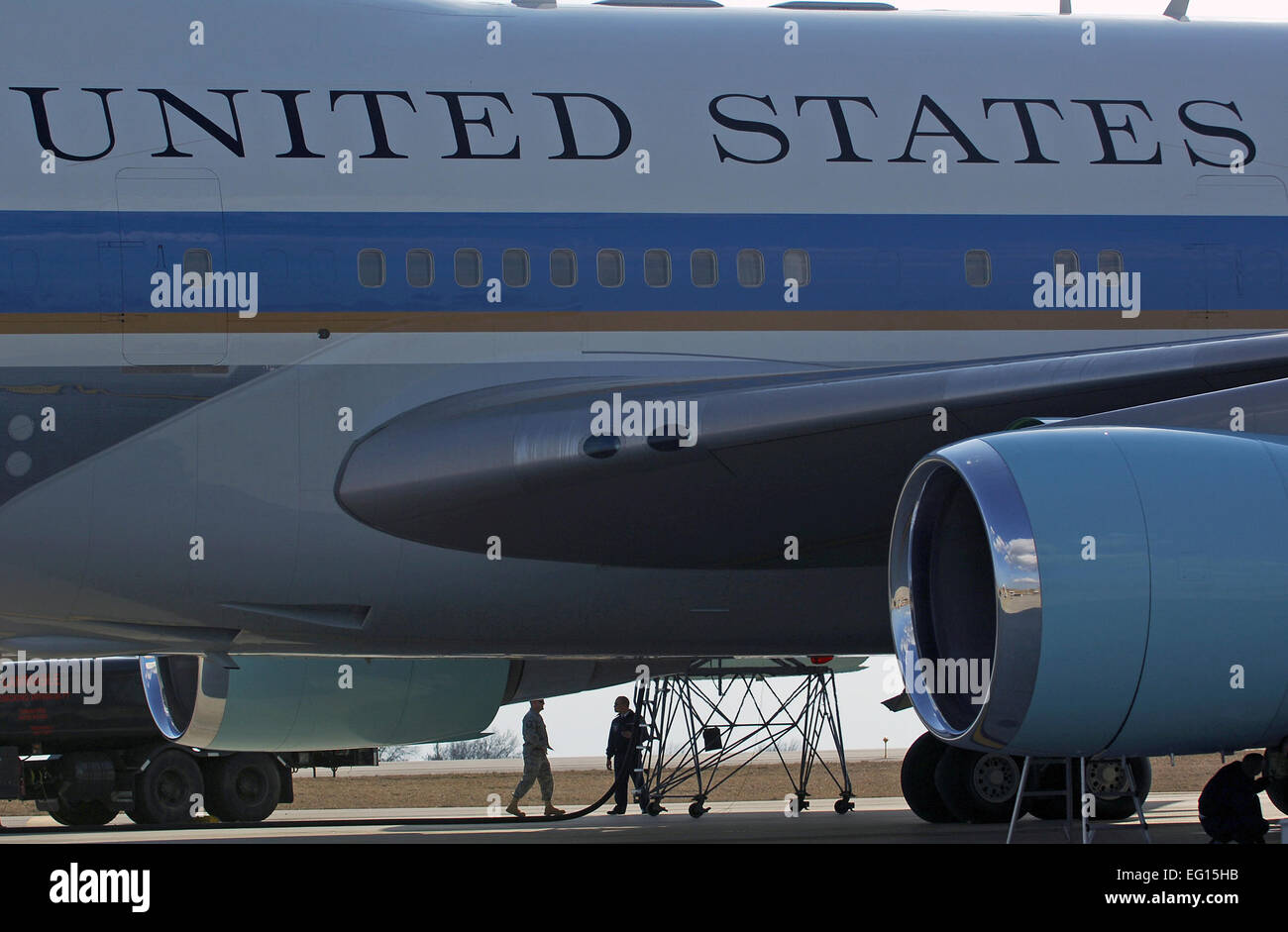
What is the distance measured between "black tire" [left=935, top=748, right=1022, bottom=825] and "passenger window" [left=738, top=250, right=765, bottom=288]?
5.04m

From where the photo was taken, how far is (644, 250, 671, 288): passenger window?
7.95m

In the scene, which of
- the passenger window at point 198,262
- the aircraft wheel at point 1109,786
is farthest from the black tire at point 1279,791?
the passenger window at point 198,262

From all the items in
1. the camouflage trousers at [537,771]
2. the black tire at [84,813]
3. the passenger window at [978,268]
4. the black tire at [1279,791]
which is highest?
the passenger window at [978,268]

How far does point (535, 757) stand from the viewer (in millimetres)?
15047

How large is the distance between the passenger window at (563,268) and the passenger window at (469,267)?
14.5 inches

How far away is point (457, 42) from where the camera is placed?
8039 millimetres

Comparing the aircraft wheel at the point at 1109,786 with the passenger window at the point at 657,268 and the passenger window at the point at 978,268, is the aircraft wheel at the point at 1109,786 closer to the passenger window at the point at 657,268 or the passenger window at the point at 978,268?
the passenger window at the point at 978,268

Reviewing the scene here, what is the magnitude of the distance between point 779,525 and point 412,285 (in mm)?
2202

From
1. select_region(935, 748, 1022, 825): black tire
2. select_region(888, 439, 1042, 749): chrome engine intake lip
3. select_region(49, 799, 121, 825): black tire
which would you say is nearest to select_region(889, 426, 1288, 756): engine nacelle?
select_region(888, 439, 1042, 749): chrome engine intake lip

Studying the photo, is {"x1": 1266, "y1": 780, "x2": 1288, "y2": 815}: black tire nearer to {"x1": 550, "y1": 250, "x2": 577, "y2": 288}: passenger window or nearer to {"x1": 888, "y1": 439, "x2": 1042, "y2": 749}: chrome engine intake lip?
{"x1": 888, "y1": 439, "x2": 1042, "y2": 749}: chrome engine intake lip

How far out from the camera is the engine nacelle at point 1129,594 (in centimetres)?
551

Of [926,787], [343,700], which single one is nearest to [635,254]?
[343,700]
